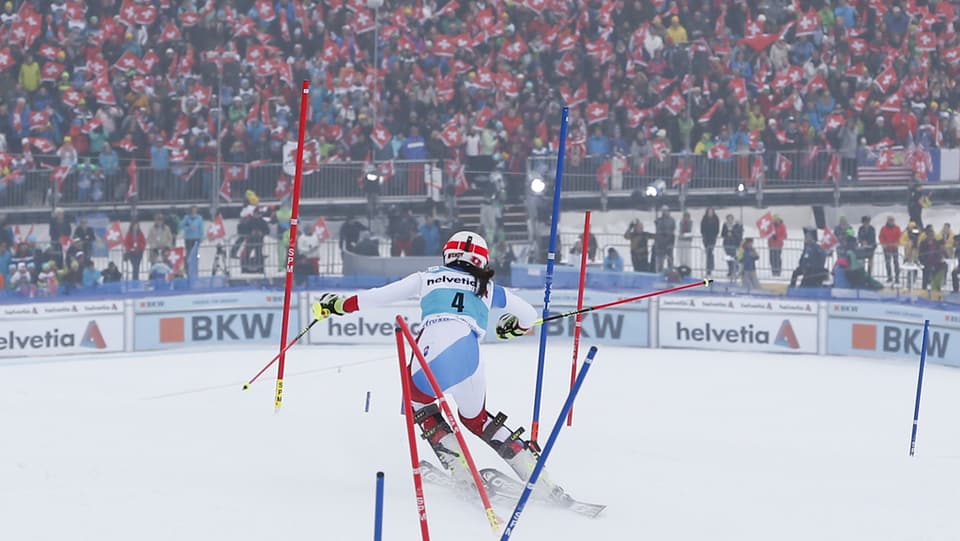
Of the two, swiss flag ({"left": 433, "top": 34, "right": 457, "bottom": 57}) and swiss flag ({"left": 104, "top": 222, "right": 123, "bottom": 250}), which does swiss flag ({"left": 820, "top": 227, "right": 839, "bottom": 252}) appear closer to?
swiss flag ({"left": 433, "top": 34, "right": 457, "bottom": 57})

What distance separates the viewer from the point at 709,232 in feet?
69.2

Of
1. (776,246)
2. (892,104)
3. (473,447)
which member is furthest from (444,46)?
(473,447)

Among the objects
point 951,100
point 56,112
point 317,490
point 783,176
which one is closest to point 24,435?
point 317,490

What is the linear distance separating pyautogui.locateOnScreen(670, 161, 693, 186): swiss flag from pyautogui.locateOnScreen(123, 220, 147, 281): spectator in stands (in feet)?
28.9

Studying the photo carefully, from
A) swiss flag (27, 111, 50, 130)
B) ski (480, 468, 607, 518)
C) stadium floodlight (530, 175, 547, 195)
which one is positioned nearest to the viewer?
ski (480, 468, 607, 518)

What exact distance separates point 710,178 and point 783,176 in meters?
1.40

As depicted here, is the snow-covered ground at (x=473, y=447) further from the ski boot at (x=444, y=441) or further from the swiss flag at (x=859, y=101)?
the swiss flag at (x=859, y=101)

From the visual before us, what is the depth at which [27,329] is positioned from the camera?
19.1m

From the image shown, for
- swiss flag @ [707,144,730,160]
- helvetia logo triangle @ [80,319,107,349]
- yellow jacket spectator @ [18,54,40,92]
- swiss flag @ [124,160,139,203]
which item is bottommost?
helvetia logo triangle @ [80,319,107,349]

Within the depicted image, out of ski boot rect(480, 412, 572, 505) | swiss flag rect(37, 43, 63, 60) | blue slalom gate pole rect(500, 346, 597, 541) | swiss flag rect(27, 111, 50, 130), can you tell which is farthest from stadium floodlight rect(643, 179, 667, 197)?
blue slalom gate pole rect(500, 346, 597, 541)

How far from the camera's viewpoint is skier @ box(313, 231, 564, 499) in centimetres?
1048

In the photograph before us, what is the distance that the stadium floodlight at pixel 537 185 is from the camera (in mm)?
20734

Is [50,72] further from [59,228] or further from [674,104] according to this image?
[674,104]

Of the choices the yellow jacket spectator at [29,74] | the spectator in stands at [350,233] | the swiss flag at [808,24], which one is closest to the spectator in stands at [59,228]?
the spectator in stands at [350,233]
